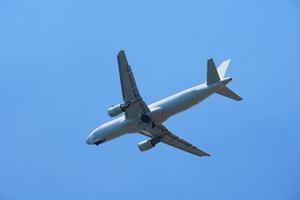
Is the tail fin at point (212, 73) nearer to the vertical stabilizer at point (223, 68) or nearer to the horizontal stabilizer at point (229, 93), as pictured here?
the horizontal stabilizer at point (229, 93)

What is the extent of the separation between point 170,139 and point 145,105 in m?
9.07

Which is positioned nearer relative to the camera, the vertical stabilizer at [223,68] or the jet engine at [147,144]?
the vertical stabilizer at [223,68]

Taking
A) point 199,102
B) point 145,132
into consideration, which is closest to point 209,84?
point 199,102

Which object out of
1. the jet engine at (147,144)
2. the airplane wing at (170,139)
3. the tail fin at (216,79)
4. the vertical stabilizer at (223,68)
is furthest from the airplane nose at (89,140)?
the vertical stabilizer at (223,68)

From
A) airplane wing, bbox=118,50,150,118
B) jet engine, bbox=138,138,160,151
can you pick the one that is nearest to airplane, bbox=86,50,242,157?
airplane wing, bbox=118,50,150,118

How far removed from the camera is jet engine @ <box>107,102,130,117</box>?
62753 millimetres

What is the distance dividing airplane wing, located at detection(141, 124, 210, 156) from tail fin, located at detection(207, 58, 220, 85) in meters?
8.42

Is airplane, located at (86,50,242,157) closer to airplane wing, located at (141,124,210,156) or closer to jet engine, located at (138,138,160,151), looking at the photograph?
airplane wing, located at (141,124,210,156)

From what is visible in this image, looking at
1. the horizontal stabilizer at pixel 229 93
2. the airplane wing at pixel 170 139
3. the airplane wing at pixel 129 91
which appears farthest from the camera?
the airplane wing at pixel 170 139

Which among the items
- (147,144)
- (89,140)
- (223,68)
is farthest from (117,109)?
(223,68)

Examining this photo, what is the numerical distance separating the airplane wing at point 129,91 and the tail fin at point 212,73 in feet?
22.0

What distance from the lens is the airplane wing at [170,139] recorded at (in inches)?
2704

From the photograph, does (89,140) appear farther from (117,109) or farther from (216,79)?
(216,79)

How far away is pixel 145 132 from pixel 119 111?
280 inches
